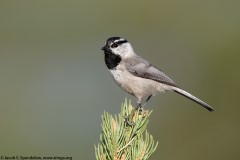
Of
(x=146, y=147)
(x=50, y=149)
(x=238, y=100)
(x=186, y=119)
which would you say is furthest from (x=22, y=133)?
(x=146, y=147)

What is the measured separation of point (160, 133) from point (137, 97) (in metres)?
0.77

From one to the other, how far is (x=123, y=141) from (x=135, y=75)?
2.11 m

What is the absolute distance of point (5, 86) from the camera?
6.95 m

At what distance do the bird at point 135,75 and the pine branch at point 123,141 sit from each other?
1796mm

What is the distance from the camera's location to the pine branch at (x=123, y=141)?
10.8 feet

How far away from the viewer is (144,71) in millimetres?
5520

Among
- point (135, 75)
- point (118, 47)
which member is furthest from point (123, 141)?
point (118, 47)

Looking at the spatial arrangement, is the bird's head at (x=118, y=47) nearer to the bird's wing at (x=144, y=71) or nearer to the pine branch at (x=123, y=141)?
the bird's wing at (x=144, y=71)

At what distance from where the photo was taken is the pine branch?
329 centimetres

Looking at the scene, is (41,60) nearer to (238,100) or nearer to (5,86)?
(5,86)

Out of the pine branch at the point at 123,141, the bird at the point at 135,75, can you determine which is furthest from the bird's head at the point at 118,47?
the pine branch at the point at 123,141

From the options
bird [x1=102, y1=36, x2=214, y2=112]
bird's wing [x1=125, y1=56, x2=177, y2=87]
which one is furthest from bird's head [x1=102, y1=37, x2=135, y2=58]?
bird's wing [x1=125, y1=56, x2=177, y2=87]

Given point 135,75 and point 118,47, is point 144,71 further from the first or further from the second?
point 118,47

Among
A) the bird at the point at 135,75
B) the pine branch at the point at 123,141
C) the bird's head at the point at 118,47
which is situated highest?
the bird's head at the point at 118,47
